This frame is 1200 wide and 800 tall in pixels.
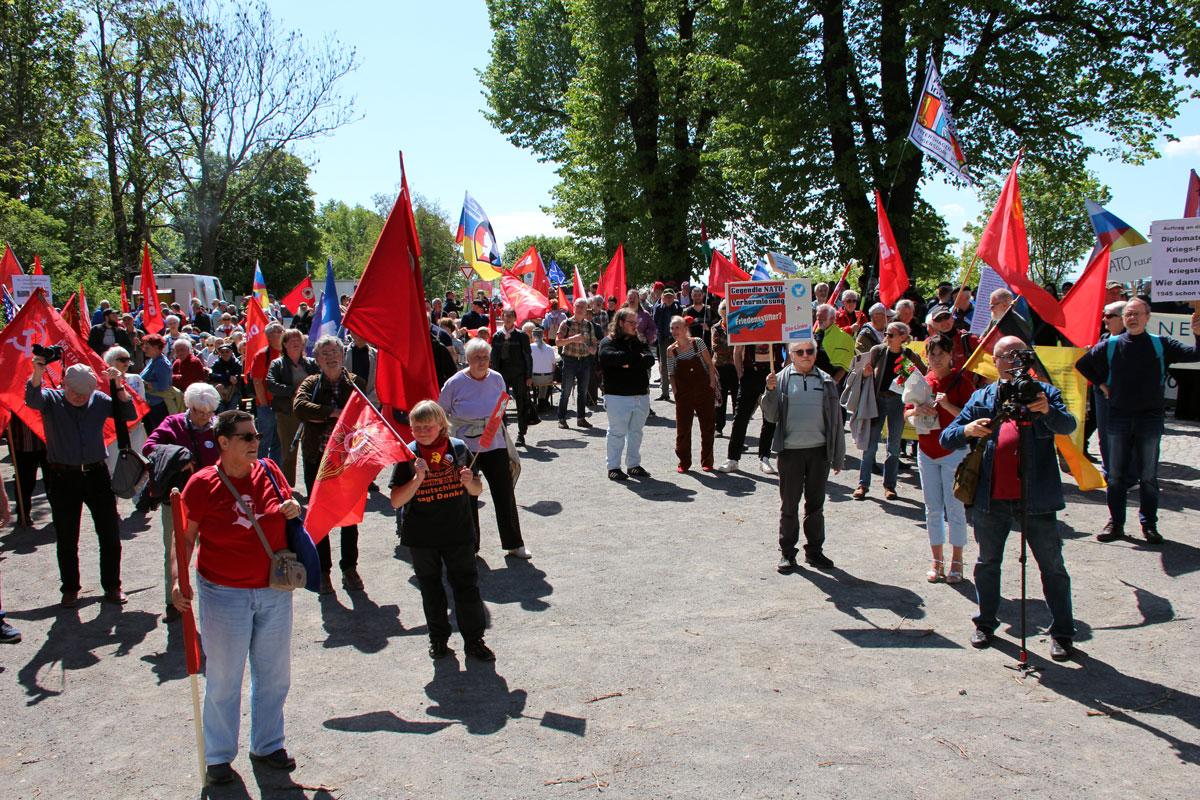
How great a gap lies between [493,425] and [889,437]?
4900 mm

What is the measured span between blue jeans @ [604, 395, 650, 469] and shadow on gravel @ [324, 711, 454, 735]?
6.38 m

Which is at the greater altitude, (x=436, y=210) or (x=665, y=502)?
(x=436, y=210)

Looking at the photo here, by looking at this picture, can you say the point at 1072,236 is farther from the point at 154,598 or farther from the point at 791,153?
the point at 154,598

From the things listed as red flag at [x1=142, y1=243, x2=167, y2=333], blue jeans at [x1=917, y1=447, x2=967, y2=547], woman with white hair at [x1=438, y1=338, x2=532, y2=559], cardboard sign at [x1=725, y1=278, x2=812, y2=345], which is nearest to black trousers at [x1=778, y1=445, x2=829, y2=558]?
blue jeans at [x1=917, y1=447, x2=967, y2=547]

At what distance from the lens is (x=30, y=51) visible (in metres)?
20.8

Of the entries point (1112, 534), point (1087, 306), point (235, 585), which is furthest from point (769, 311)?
point (235, 585)

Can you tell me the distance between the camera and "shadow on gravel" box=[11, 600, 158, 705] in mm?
6000

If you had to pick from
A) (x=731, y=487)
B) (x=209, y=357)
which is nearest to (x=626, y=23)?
(x=209, y=357)

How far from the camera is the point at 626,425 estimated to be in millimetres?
11508

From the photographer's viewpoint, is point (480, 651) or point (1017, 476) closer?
point (1017, 476)

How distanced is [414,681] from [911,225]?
20927mm

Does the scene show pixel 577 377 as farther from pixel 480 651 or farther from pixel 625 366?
pixel 480 651

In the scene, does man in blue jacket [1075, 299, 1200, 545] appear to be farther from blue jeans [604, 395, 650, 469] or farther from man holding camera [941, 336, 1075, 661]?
blue jeans [604, 395, 650, 469]

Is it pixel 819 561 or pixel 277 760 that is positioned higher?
pixel 819 561
